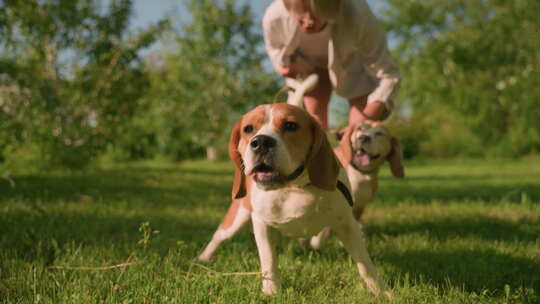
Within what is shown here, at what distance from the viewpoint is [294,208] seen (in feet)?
6.67

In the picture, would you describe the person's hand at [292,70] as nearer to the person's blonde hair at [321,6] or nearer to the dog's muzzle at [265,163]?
the person's blonde hair at [321,6]

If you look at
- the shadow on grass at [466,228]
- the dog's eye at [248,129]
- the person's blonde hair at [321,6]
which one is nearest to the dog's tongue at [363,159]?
the shadow on grass at [466,228]

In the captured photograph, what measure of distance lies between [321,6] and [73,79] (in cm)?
636

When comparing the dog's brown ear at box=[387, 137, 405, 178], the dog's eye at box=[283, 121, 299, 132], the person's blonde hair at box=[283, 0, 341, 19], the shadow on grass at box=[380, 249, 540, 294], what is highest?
the person's blonde hair at box=[283, 0, 341, 19]

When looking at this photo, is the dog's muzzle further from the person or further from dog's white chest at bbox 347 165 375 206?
dog's white chest at bbox 347 165 375 206

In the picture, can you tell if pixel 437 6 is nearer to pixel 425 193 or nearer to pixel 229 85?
pixel 229 85

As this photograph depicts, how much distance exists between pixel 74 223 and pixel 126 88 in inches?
194

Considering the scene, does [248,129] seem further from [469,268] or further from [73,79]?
[73,79]

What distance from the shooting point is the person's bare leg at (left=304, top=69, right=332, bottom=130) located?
3.74 meters

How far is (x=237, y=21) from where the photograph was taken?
20.0 metres

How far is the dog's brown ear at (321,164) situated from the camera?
6.47 feet

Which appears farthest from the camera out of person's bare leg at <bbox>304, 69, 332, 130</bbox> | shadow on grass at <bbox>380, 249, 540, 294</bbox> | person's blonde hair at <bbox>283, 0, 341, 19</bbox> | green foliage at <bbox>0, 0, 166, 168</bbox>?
green foliage at <bbox>0, 0, 166, 168</bbox>

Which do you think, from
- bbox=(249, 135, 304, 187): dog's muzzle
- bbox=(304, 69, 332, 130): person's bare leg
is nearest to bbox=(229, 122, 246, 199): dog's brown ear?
bbox=(249, 135, 304, 187): dog's muzzle

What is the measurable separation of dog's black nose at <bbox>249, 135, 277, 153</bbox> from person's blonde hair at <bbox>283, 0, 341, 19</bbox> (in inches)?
49.7
